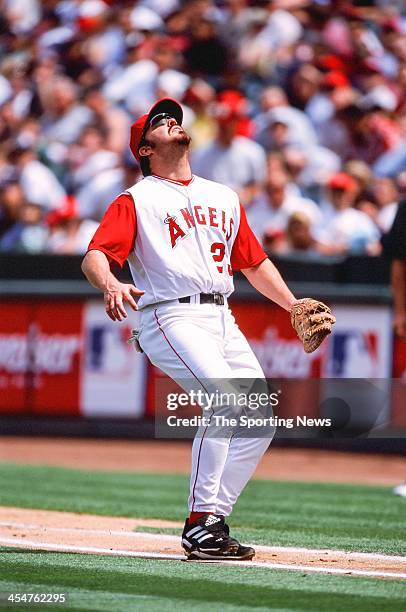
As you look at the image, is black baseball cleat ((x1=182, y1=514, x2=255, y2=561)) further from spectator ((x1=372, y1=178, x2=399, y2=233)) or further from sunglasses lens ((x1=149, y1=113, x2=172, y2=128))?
spectator ((x1=372, y1=178, x2=399, y2=233))

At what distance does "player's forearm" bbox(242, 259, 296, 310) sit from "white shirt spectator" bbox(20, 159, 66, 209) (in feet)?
27.4

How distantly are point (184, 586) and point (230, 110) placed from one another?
880 centimetres

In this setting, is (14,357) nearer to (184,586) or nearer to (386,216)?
(386,216)

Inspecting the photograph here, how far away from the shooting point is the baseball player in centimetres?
555

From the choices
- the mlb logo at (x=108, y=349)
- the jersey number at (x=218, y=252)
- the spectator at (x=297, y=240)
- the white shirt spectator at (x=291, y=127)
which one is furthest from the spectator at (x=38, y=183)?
the jersey number at (x=218, y=252)

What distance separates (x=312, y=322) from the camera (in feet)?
18.6

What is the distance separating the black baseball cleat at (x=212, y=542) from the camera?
5.53 meters

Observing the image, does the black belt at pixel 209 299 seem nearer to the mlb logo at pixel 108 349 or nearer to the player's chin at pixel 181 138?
the player's chin at pixel 181 138

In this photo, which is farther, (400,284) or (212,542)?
(400,284)

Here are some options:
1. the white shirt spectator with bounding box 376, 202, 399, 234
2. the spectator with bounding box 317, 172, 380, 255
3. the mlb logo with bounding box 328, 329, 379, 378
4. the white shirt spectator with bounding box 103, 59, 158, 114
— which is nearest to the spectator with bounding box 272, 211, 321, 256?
the spectator with bounding box 317, 172, 380, 255

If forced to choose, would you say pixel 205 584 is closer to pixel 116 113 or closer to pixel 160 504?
pixel 160 504

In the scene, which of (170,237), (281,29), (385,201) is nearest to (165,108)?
(170,237)

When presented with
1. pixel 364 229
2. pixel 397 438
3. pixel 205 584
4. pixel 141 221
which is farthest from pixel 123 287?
pixel 364 229

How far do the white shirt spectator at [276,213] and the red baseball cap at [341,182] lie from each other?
279 millimetres
